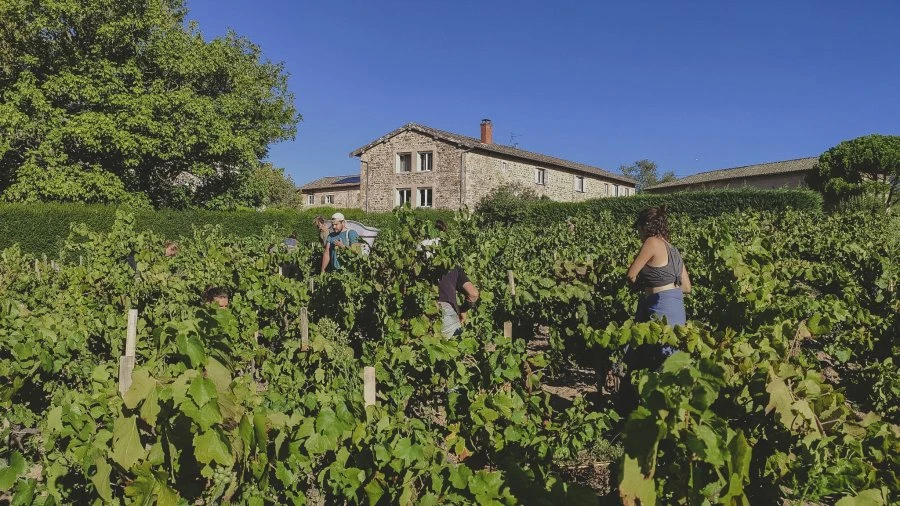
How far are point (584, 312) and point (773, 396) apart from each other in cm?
314

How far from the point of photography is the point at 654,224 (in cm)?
413

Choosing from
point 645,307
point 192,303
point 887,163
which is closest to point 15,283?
point 192,303

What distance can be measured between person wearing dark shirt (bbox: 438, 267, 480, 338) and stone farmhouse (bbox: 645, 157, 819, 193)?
30.6 metres

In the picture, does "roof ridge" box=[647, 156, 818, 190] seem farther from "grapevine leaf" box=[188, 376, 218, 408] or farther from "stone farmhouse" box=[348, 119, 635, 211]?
"grapevine leaf" box=[188, 376, 218, 408]

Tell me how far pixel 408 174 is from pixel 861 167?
71.5 feet

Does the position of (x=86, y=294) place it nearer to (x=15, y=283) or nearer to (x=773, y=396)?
(x=15, y=283)

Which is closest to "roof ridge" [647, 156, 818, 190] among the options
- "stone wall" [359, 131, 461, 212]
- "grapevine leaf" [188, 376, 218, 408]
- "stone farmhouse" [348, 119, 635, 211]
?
"stone farmhouse" [348, 119, 635, 211]

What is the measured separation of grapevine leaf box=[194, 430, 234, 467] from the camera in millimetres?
1788

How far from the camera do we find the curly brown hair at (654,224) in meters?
4.11

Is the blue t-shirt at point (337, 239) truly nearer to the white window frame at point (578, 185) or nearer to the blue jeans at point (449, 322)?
the blue jeans at point (449, 322)

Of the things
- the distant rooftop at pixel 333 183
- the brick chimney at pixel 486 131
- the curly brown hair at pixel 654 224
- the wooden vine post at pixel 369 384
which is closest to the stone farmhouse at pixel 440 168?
the brick chimney at pixel 486 131

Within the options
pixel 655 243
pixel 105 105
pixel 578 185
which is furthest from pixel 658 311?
pixel 578 185

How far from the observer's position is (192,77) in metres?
20.5

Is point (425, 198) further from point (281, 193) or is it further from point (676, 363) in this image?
point (676, 363)
